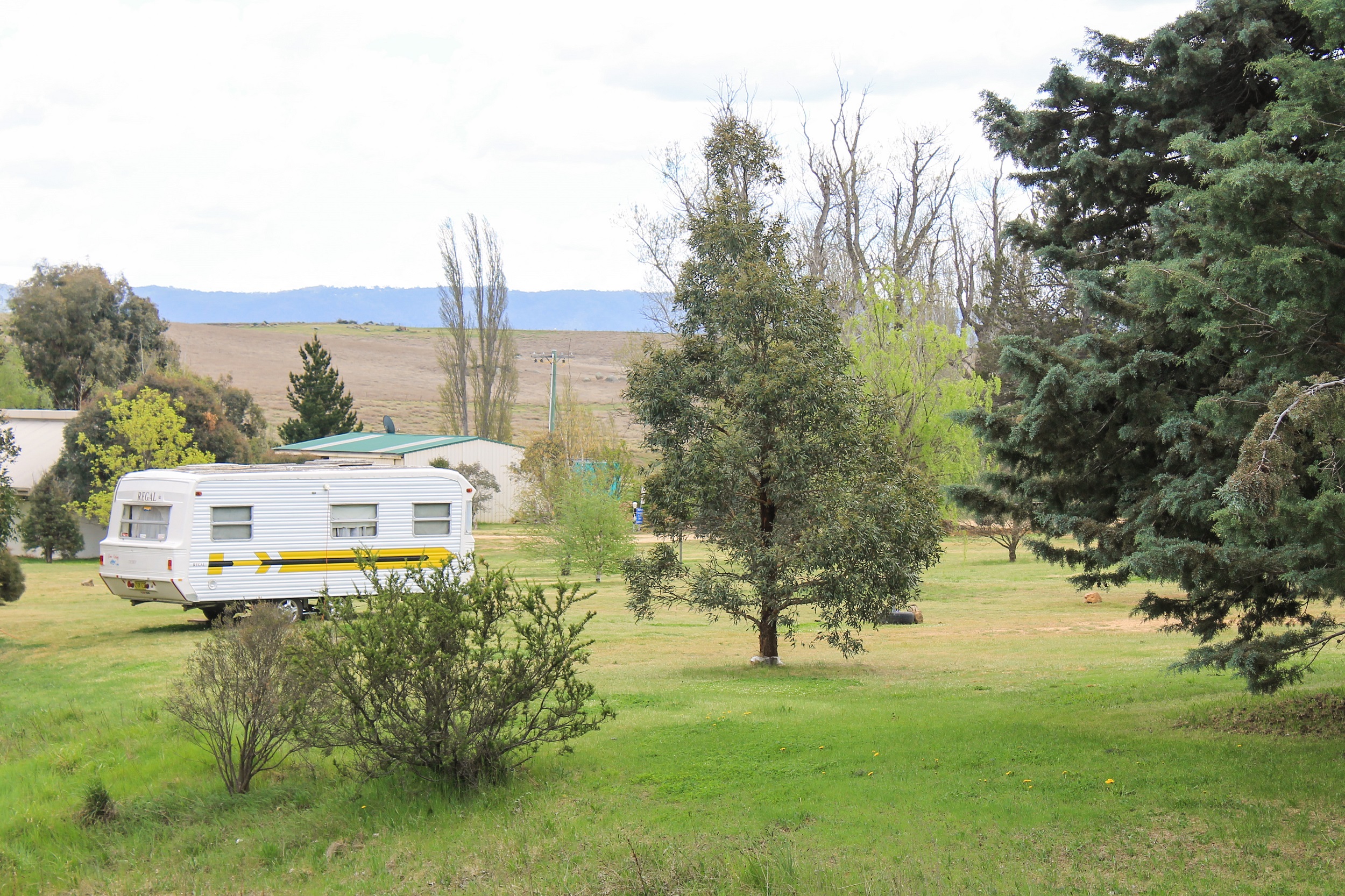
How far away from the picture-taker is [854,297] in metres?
32.9

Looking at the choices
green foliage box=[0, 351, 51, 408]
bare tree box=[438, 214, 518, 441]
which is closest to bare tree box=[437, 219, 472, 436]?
bare tree box=[438, 214, 518, 441]

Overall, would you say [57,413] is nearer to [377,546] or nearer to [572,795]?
[377,546]

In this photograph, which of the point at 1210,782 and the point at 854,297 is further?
the point at 854,297

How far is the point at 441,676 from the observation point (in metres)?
7.46

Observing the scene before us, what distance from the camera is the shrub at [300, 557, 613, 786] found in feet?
24.2

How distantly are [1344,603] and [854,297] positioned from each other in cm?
2653

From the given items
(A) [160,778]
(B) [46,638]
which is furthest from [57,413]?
(A) [160,778]

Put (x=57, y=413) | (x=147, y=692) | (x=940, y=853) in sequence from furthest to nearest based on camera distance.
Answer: (x=57, y=413), (x=147, y=692), (x=940, y=853)

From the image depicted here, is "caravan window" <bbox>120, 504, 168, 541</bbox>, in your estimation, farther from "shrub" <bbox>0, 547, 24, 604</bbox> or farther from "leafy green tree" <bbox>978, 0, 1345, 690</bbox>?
"leafy green tree" <bbox>978, 0, 1345, 690</bbox>

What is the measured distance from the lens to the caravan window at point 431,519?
18.8 m

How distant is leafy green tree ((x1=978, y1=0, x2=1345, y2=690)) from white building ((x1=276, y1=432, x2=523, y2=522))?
1387 inches

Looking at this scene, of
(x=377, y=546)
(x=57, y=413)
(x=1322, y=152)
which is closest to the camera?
(x=1322, y=152)

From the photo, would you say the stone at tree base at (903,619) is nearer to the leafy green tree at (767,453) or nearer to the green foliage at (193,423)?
the leafy green tree at (767,453)

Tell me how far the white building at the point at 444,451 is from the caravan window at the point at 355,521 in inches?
902
